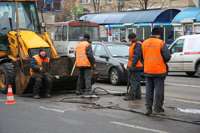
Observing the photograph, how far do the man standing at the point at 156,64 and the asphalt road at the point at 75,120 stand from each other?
1.50 ft

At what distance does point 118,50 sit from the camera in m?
19.1

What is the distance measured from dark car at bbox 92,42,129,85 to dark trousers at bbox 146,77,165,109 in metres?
6.72

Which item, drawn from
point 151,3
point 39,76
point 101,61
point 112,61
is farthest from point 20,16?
point 151,3

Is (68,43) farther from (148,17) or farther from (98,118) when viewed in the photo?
(98,118)

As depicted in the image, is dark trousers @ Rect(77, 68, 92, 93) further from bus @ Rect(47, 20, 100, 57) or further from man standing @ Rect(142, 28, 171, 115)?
bus @ Rect(47, 20, 100, 57)

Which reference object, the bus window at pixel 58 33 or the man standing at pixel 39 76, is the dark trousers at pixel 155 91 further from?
the bus window at pixel 58 33

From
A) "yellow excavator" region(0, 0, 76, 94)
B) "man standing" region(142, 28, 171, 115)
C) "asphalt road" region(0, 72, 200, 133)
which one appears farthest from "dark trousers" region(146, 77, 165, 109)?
"yellow excavator" region(0, 0, 76, 94)

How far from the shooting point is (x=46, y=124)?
33.7 feet

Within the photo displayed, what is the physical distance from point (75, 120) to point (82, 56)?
4.15m

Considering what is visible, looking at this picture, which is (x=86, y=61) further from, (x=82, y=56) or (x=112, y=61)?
(x=112, y=61)

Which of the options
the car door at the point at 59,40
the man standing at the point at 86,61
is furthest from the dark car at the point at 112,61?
the car door at the point at 59,40

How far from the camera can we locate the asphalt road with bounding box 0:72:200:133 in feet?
31.7

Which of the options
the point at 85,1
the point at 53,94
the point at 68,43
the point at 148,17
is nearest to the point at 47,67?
the point at 53,94

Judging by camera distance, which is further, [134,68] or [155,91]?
[134,68]
